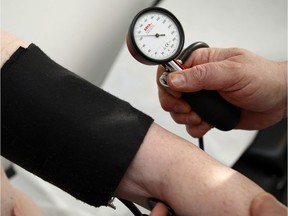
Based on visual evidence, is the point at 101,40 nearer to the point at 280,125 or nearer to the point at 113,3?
the point at 113,3

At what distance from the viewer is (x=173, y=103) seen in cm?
109

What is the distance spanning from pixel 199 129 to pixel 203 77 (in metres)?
0.25

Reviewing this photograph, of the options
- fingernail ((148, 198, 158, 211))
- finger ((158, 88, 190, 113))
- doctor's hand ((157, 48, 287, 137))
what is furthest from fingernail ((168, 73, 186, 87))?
fingernail ((148, 198, 158, 211))

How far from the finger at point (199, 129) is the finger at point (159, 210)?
41 centimetres

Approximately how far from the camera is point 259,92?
3.56ft

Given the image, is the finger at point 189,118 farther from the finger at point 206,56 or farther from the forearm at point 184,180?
the forearm at point 184,180

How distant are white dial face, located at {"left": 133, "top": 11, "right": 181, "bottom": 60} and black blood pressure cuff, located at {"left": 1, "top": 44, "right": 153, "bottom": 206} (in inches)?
7.8

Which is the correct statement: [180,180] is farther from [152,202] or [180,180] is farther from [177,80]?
[177,80]

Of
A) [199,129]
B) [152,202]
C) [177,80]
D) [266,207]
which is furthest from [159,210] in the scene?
[199,129]

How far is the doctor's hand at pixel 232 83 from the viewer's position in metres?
0.94

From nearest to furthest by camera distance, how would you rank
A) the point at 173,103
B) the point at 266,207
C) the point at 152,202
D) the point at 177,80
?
the point at 266,207 → the point at 152,202 → the point at 177,80 → the point at 173,103

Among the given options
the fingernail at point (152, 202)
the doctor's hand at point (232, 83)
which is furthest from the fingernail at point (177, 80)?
the fingernail at point (152, 202)

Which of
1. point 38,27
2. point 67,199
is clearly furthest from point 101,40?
point 67,199

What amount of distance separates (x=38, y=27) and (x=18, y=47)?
35cm
